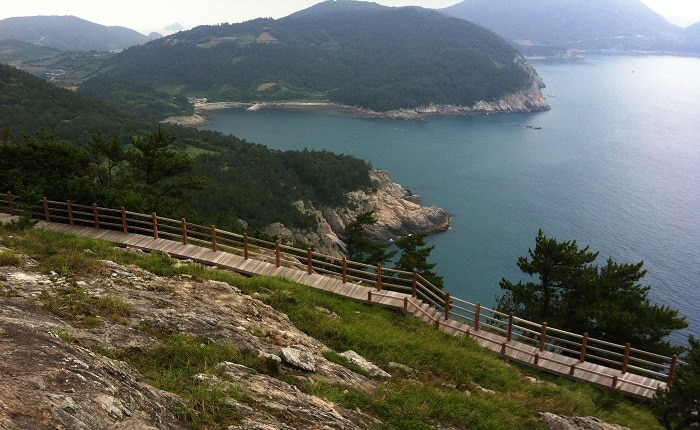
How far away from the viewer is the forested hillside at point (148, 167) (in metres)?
21.6

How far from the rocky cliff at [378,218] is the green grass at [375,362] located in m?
53.2

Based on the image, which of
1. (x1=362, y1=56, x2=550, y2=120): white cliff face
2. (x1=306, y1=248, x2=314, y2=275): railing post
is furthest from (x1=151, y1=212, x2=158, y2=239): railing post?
(x1=362, y1=56, x2=550, y2=120): white cliff face

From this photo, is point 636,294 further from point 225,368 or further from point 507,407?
point 225,368

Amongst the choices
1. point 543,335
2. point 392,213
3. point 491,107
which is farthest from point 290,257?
point 491,107

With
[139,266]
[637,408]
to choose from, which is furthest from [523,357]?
[139,266]

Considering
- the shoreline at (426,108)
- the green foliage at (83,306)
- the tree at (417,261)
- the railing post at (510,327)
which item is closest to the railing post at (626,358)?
the railing post at (510,327)

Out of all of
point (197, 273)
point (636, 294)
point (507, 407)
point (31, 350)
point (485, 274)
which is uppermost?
point (31, 350)

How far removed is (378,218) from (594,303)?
2317 inches

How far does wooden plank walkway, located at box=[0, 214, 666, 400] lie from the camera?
43.2 ft

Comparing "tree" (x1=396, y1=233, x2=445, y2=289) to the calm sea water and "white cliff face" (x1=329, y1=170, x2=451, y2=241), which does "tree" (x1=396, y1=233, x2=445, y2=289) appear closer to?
the calm sea water

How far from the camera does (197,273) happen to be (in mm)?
13977

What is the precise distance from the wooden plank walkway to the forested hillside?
258 cm

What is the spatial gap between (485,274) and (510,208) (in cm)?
2530

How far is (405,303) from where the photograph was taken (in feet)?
48.3
